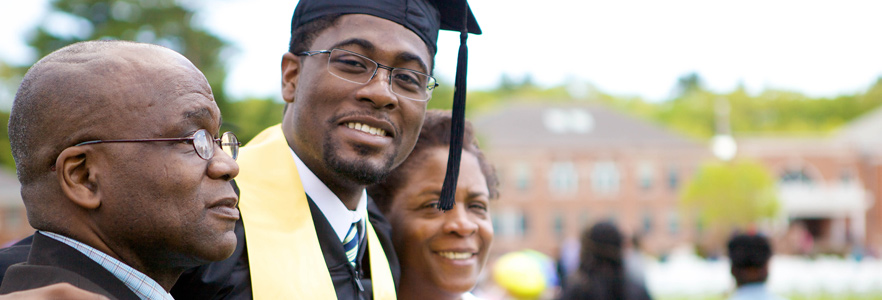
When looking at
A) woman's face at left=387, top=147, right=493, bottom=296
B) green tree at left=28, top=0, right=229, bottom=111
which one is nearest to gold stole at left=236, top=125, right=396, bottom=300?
woman's face at left=387, top=147, right=493, bottom=296

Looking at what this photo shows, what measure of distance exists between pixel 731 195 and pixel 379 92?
131 ft

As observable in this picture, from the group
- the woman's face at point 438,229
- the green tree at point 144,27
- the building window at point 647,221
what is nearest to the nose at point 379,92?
the woman's face at point 438,229

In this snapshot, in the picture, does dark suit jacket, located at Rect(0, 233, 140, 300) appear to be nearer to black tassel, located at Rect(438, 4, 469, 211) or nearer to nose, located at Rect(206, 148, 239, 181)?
nose, located at Rect(206, 148, 239, 181)

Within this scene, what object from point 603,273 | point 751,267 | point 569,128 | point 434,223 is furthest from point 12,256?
point 569,128

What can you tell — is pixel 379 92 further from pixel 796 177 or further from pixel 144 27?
pixel 796 177

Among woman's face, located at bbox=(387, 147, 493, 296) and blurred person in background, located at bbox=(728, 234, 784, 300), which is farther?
blurred person in background, located at bbox=(728, 234, 784, 300)

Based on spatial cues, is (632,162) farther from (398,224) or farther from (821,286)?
(398,224)

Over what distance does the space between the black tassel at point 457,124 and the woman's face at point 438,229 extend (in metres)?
0.12

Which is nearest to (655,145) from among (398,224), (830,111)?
(398,224)

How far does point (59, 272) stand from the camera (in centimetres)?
129

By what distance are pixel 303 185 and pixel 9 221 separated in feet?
129

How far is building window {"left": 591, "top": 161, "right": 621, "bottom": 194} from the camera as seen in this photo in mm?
40156

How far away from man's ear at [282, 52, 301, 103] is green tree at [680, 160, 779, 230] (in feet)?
126

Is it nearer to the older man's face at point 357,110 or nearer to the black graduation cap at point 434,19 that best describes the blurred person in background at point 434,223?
the black graduation cap at point 434,19
